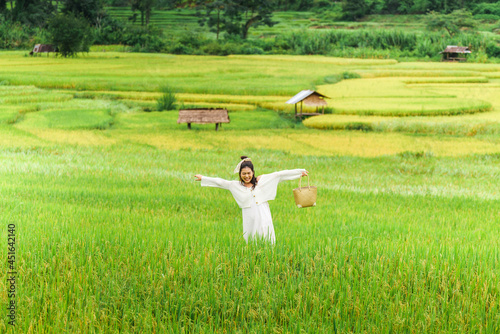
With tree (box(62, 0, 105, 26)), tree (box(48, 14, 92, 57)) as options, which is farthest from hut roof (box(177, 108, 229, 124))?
tree (box(62, 0, 105, 26))

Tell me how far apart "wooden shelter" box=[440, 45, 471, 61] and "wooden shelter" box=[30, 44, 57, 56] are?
86.7 feet

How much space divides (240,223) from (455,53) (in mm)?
36605

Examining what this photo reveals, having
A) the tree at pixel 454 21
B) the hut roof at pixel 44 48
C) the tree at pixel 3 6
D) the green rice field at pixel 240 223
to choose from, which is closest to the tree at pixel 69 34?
the hut roof at pixel 44 48

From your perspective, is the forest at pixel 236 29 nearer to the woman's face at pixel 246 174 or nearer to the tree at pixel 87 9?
the tree at pixel 87 9

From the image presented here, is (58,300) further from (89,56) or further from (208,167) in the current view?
(89,56)

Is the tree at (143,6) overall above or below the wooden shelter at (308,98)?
above

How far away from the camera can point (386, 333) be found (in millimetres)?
2443

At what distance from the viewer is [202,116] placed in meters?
16.7

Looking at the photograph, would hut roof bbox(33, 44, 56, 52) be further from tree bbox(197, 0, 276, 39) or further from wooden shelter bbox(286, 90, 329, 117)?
wooden shelter bbox(286, 90, 329, 117)

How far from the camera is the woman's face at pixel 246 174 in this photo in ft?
12.7

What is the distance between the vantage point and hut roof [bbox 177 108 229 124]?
54.6 feet

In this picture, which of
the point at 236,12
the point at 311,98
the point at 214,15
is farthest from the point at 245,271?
the point at 214,15

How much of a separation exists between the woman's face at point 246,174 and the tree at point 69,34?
26645mm

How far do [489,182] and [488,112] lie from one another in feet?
36.5
